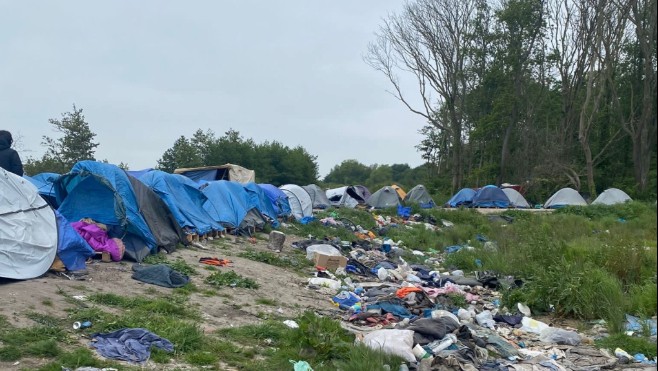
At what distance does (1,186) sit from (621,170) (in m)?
32.4

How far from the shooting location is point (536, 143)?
37.3m

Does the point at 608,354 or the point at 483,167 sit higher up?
the point at 483,167

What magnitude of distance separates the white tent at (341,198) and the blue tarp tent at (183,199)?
14587 millimetres

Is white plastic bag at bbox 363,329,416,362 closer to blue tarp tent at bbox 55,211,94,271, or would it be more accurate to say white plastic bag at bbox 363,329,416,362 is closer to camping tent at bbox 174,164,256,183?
blue tarp tent at bbox 55,211,94,271

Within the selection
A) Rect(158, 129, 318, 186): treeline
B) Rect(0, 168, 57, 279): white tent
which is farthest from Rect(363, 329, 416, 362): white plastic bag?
Rect(158, 129, 318, 186): treeline

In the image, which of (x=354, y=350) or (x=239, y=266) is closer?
(x=354, y=350)

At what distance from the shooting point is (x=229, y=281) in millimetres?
9555

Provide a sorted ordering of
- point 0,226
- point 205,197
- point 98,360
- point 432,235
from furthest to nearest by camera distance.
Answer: point 432,235 < point 205,197 < point 0,226 < point 98,360

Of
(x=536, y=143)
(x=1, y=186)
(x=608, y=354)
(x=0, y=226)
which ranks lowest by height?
(x=608, y=354)

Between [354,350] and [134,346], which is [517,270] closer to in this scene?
[354,350]

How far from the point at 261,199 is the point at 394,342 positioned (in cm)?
1298

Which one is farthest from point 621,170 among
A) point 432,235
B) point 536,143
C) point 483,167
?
point 432,235

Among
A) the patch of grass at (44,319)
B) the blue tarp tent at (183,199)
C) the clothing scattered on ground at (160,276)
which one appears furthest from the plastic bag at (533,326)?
the blue tarp tent at (183,199)

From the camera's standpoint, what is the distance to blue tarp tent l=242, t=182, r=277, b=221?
711 inches
